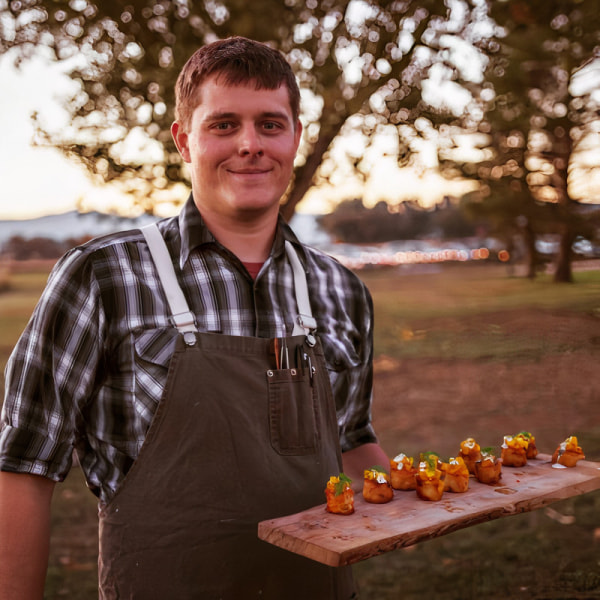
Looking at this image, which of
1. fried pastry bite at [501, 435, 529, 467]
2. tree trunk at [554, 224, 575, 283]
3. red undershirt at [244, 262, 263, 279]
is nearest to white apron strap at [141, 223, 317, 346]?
red undershirt at [244, 262, 263, 279]

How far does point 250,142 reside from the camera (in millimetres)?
1622

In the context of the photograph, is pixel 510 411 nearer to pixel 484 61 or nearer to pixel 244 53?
pixel 484 61

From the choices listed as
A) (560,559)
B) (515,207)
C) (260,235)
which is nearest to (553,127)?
(515,207)

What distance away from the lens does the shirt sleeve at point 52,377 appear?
4.84ft

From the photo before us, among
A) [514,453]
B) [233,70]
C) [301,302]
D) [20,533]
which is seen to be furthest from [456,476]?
[233,70]

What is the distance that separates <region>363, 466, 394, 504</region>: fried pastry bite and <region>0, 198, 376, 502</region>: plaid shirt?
39 cm

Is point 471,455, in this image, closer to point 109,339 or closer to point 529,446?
point 529,446

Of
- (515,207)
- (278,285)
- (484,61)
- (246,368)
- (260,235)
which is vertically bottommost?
(246,368)

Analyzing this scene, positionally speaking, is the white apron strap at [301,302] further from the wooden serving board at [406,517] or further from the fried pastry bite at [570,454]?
the fried pastry bite at [570,454]

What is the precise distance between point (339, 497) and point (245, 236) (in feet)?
2.21

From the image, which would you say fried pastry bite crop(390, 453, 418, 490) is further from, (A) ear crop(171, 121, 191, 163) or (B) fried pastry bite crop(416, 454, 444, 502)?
(A) ear crop(171, 121, 191, 163)

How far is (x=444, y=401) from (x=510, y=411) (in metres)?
0.47

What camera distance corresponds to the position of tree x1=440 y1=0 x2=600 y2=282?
11.0 feet

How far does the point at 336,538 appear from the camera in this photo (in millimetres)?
1344
